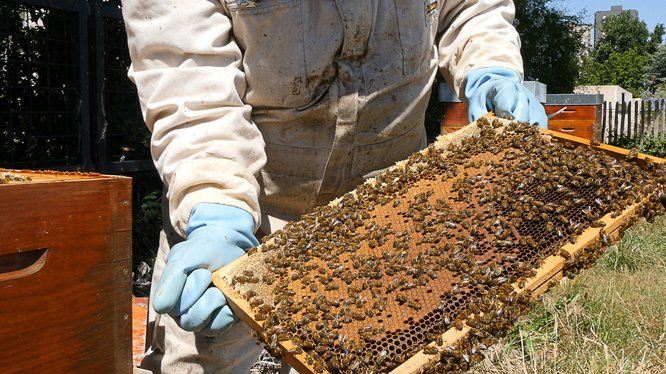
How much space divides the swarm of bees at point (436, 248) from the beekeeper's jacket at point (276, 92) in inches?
13.6

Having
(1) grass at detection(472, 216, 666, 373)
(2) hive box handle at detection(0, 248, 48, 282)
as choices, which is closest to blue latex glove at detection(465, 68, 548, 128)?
(1) grass at detection(472, 216, 666, 373)

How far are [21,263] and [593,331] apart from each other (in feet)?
11.3

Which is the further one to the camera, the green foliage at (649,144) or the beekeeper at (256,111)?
the green foliage at (649,144)

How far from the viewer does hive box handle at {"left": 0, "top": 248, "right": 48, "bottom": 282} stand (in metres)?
1.99

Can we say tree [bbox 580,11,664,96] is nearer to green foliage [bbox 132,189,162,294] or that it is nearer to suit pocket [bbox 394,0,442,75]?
green foliage [bbox 132,189,162,294]

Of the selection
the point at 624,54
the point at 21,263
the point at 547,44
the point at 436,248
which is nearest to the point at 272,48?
the point at 436,248

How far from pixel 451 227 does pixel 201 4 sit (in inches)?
51.7

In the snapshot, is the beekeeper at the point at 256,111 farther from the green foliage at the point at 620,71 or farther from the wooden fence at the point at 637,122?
the green foliage at the point at 620,71

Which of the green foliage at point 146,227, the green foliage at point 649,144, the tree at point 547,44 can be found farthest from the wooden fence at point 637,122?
the green foliage at point 146,227

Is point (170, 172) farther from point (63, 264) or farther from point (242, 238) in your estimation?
point (63, 264)

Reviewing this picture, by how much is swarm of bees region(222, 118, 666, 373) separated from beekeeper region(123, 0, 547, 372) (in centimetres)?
24

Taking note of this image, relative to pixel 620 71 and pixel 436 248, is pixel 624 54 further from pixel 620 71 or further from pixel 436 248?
pixel 436 248

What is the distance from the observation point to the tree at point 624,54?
5038 centimetres

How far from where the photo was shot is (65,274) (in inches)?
83.6
